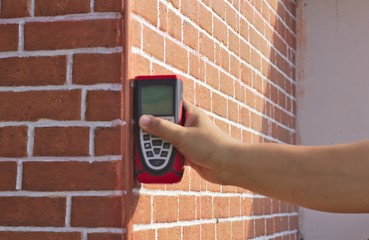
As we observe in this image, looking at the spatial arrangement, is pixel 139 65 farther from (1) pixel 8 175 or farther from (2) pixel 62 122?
(1) pixel 8 175

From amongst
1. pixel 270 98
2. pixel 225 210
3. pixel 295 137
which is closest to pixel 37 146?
pixel 225 210

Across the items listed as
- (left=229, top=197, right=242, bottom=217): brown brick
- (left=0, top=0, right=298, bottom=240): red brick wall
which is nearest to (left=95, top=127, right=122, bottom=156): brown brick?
(left=0, top=0, right=298, bottom=240): red brick wall

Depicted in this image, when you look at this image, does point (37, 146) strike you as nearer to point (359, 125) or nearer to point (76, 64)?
point (76, 64)

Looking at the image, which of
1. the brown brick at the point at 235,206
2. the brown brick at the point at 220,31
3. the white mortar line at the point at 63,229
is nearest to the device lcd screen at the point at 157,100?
the white mortar line at the point at 63,229

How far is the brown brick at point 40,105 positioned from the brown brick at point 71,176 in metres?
0.13

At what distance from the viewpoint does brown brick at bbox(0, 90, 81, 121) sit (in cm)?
225

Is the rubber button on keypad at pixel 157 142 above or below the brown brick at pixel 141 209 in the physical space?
above

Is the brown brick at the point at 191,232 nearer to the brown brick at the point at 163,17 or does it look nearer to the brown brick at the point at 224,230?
the brown brick at the point at 224,230

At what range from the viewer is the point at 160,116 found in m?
2.23

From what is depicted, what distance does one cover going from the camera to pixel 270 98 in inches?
164

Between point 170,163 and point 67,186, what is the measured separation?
0.94ft

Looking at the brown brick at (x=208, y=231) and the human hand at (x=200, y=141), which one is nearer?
the human hand at (x=200, y=141)

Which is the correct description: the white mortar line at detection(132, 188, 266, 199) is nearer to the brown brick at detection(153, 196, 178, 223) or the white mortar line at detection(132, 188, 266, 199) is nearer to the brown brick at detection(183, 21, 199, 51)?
the brown brick at detection(153, 196, 178, 223)

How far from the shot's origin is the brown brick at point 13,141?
2287 mm
